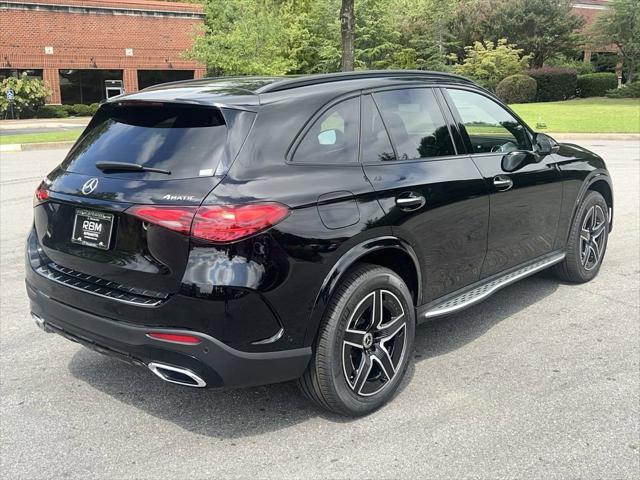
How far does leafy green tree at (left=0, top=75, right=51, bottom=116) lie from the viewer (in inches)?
1495

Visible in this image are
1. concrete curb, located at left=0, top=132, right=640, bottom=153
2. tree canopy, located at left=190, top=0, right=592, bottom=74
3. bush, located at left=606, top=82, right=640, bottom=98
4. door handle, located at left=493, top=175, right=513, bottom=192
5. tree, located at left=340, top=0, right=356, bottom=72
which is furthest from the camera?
bush, located at left=606, top=82, right=640, bottom=98

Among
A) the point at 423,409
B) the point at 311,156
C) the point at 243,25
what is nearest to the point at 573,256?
the point at 423,409

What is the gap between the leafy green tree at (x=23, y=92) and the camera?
3797 cm

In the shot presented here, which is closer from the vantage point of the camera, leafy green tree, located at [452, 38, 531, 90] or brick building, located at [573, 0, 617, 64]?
leafy green tree, located at [452, 38, 531, 90]

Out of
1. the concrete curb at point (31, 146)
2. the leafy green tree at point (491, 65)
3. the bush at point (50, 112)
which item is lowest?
the concrete curb at point (31, 146)

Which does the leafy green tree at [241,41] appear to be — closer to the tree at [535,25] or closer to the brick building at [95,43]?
the brick building at [95,43]

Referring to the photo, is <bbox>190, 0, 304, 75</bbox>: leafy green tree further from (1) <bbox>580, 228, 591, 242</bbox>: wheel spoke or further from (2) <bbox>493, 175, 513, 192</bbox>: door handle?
(2) <bbox>493, 175, 513, 192</bbox>: door handle

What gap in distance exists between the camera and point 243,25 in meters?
30.7

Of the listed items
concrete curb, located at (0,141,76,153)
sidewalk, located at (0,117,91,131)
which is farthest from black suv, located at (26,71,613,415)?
sidewalk, located at (0,117,91,131)

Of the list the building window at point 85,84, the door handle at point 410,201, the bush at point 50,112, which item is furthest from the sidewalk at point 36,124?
the door handle at point 410,201

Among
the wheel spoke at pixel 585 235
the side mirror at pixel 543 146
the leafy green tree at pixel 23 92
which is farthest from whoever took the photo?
the leafy green tree at pixel 23 92

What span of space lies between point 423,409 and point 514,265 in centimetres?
161

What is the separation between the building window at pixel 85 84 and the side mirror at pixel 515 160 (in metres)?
43.2

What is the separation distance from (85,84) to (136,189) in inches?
1755
